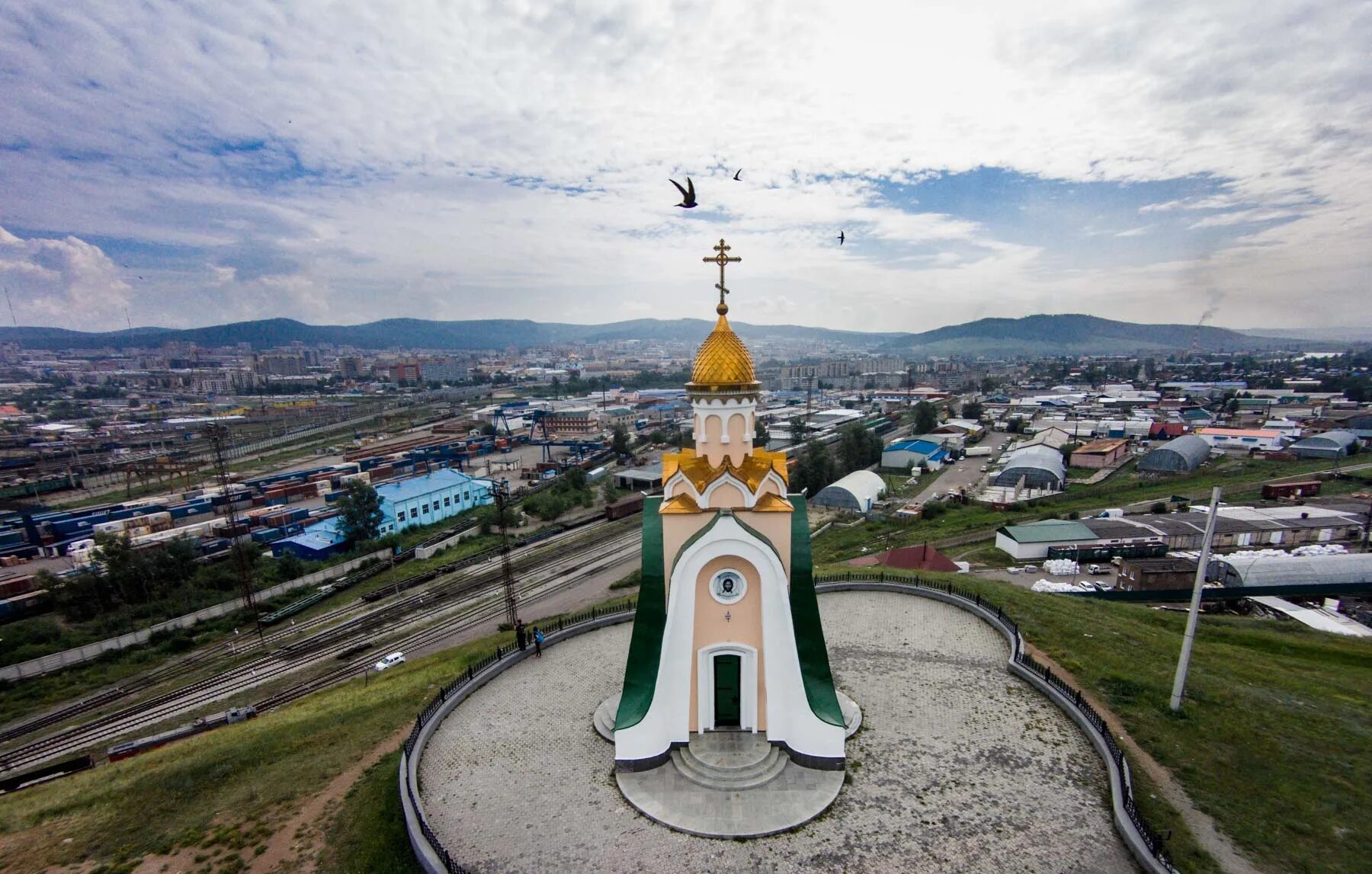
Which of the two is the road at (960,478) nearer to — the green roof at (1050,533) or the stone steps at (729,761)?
the green roof at (1050,533)

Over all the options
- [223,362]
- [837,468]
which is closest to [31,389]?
[223,362]

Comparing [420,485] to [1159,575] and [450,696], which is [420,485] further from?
[1159,575]

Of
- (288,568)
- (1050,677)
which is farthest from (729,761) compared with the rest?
(288,568)

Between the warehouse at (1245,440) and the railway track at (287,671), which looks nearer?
the railway track at (287,671)

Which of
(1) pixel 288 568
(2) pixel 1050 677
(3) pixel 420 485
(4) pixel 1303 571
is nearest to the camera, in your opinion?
(2) pixel 1050 677

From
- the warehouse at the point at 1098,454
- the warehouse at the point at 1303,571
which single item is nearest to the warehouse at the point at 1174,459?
the warehouse at the point at 1098,454

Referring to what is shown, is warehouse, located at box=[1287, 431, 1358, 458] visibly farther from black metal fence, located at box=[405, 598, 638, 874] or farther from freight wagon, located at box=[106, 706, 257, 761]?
freight wagon, located at box=[106, 706, 257, 761]
